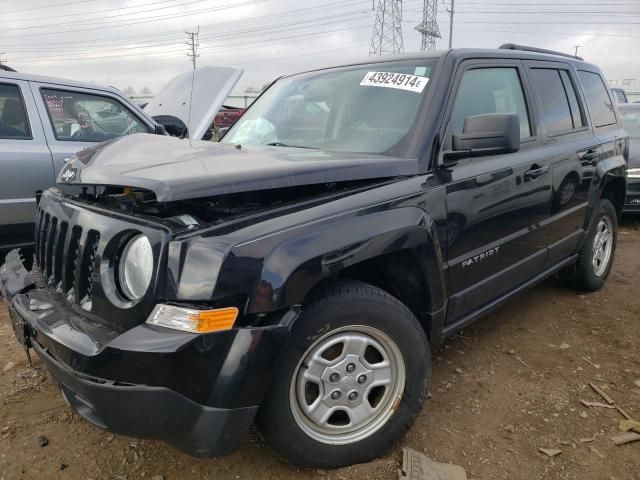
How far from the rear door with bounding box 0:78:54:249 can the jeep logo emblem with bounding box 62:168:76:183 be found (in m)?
2.29

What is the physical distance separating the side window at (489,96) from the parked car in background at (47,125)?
243 cm

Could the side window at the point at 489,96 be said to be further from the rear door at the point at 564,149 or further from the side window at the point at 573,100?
the side window at the point at 573,100

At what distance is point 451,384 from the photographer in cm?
296

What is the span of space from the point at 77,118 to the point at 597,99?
4716 millimetres

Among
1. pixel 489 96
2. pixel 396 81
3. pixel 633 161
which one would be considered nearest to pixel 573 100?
pixel 489 96

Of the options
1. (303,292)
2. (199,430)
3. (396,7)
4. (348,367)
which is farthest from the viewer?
(396,7)

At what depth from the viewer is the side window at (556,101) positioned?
136 inches

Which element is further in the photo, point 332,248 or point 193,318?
point 332,248

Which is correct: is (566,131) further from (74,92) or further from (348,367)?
(74,92)

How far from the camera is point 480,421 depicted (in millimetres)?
2605

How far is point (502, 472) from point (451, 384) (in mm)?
748

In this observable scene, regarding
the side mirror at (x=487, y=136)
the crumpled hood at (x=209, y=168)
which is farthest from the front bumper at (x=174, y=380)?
the side mirror at (x=487, y=136)

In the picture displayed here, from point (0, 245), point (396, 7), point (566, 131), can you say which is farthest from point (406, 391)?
point (396, 7)

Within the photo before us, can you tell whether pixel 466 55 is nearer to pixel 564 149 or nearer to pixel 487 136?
pixel 487 136
